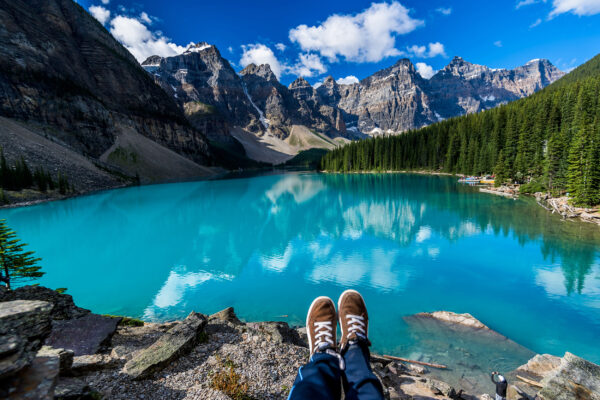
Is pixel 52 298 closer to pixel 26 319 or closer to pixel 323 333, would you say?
pixel 26 319

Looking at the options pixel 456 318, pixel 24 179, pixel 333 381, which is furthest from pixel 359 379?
pixel 24 179

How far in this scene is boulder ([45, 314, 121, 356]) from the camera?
509 cm

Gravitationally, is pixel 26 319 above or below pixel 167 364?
above

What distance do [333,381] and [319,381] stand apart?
0.19m

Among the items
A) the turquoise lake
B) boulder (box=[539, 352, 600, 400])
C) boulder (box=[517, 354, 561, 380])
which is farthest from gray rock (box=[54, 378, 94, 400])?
boulder (box=[517, 354, 561, 380])

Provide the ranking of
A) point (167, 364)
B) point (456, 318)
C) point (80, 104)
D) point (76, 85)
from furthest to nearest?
point (76, 85) → point (80, 104) → point (456, 318) → point (167, 364)

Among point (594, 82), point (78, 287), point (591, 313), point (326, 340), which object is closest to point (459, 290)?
point (591, 313)

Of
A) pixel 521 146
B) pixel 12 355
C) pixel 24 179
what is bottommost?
pixel 12 355

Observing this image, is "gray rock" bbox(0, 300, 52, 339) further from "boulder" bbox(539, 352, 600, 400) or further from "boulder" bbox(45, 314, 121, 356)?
"boulder" bbox(539, 352, 600, 400)

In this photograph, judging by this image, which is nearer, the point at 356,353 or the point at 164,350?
the point at 356,353

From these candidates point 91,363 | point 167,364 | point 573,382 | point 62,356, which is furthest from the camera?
point 167,364

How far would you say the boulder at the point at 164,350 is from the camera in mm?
4195

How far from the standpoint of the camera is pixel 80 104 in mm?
83875

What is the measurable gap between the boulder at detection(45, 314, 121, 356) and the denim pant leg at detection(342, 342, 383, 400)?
496 cm
